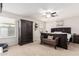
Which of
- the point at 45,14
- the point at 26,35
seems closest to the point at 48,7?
the point at 45,14

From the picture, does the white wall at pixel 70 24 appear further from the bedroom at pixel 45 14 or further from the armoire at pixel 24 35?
the armoire at pixel 24 35

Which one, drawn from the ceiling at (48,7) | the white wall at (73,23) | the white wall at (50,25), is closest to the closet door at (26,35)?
the white wall at (50,25)

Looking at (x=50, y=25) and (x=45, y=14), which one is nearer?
(x=45, y=14)

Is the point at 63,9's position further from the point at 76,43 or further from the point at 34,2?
the point at 76,43

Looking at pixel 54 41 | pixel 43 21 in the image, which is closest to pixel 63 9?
pixel 43 21

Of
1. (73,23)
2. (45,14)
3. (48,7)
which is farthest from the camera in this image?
(73,23)

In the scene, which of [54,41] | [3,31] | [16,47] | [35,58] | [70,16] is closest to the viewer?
[35,58]

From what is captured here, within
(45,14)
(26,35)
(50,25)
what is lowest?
(26,35)

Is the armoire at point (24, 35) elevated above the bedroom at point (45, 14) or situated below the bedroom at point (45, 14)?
below

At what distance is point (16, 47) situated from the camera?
221 cm

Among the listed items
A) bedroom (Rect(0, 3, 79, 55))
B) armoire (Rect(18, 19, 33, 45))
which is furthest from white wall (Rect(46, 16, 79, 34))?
armoire (Rect(18, 19, 33, 45))

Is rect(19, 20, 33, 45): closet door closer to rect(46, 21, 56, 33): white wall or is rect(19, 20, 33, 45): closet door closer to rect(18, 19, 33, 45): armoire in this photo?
rect(18, 19, 33, 45): armoire

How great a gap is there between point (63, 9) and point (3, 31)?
1.39 meters

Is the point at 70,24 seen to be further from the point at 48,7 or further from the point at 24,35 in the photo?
the point at 24,35
